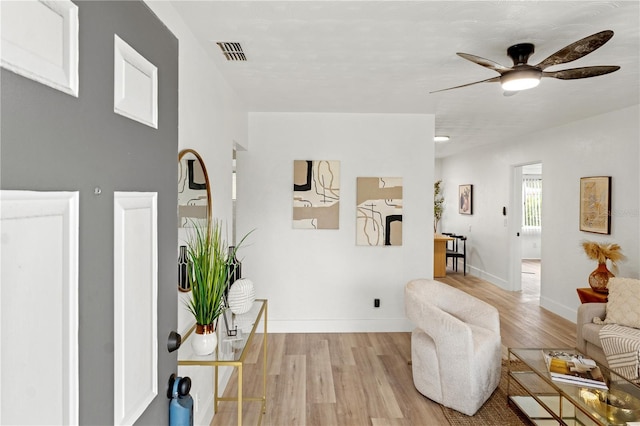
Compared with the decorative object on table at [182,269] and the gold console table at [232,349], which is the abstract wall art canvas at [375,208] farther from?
the decorative object on table at [182,269]

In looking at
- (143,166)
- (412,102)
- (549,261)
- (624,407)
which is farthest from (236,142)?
(549,261)

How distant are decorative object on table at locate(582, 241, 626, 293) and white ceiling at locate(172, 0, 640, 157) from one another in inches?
59.2

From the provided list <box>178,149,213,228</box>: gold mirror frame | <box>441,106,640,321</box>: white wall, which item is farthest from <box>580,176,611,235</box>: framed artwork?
<box>178,149,213,228</box>: gold mirror frame

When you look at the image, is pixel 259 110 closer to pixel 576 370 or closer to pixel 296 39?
pixel 296 39

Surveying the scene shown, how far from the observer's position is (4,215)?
53 centimetres

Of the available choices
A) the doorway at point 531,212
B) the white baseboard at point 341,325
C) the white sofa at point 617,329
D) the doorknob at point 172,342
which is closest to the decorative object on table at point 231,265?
the doorknob at point 172,342

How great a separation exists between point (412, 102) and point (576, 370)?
2636 mm

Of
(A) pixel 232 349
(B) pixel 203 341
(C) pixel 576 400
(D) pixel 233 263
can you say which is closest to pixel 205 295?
(B) pixel 203 341

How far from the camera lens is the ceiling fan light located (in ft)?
7.55

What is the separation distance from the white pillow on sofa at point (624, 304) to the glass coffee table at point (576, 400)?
0.62 m

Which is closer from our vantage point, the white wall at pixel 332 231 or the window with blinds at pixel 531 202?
the white wall at pixel 332 231

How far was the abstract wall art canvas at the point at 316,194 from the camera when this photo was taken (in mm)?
4371

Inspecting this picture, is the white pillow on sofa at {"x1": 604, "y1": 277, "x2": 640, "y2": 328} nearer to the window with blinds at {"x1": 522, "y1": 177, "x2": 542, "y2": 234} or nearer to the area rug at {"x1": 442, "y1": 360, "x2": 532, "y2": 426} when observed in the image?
the area rug at {"x1": 442, "y1": 360, "x2": 532, "y2": 426}

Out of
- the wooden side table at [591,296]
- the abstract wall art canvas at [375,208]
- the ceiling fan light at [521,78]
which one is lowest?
the wooden side table at [591,296]
